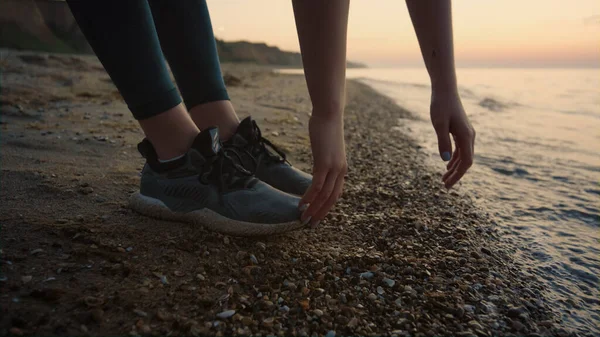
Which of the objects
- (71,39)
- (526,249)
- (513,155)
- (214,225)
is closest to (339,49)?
(214,225)

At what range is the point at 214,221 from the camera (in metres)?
1.67

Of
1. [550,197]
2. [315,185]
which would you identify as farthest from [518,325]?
[550,197]

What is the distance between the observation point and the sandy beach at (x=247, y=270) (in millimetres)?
1178

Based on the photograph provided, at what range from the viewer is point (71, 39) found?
3161 cm

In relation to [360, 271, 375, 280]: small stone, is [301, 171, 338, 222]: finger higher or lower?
higher

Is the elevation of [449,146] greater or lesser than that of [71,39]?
lesser

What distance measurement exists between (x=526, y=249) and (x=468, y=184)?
1.06m

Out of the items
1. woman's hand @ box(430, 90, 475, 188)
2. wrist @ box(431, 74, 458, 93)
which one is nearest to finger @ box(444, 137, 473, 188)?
woman's hand @ box(430, 90, 475, 188)

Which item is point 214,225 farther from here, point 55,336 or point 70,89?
point 70,89

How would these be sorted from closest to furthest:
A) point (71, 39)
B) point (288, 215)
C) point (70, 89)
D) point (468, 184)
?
1. point (288, 215)
2. point (468, 184)
3. point (70, 89)
4. point (71, 39)

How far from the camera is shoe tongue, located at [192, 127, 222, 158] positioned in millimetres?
1658

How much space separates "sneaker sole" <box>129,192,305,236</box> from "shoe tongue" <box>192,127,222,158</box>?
237 mm

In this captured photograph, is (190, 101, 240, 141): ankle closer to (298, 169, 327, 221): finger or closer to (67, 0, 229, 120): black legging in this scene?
(67, 0, 229, 120): black legging

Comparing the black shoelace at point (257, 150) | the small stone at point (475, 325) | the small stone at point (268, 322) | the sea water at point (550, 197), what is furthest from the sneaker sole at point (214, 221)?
the sea water at point (550, 197)
